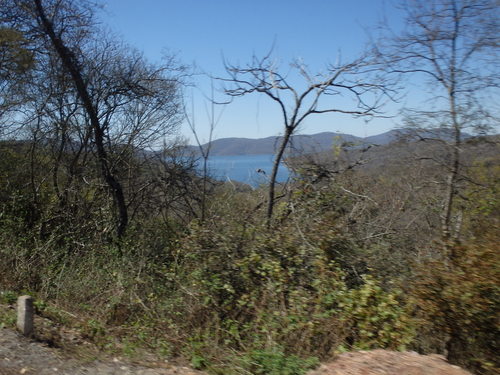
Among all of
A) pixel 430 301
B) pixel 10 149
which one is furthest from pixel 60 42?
pixel 430 301

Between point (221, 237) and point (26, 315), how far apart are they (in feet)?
9.48

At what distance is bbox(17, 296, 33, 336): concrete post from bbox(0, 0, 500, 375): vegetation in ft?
1.47

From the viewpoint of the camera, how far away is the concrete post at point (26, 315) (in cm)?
561

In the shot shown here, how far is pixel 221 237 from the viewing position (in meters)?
7.29

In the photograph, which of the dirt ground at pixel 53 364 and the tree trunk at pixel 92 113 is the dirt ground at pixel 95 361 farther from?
the tree trunk at pixel 92 113

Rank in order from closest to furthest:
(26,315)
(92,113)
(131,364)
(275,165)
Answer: (131,364)
(26,315)
(275,165)
(92,113)

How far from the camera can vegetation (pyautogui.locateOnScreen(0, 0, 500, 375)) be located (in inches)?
202

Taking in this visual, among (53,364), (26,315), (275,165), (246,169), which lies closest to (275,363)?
(53,364)

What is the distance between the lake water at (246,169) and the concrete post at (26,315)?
4.86 m

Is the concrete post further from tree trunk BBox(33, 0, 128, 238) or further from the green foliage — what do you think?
tree trunk BBox(33, 0, 128, 238)

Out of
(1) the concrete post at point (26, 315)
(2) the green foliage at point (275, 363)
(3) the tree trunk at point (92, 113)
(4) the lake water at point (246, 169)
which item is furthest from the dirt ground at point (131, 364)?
(3) the tree trunk at point (92, 113)

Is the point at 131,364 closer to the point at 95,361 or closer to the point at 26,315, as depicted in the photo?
the point at 95,361

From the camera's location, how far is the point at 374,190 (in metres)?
8.97

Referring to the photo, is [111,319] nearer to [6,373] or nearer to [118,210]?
[6,373]
